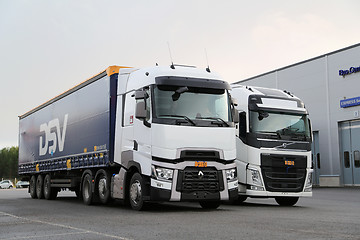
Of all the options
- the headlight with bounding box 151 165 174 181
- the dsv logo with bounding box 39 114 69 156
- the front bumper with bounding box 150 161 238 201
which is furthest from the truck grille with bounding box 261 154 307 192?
the dsv logo with bounding box 39 114 69 156

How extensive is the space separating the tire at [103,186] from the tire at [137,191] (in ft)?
5.32

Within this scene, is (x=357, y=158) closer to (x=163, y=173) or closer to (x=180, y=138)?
(x=180, y=138)

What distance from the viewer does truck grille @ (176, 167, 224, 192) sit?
11.9m

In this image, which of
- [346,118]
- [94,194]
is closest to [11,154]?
[346,118]

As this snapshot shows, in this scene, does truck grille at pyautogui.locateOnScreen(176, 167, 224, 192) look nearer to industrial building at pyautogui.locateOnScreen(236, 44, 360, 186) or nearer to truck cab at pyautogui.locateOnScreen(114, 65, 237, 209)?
truck cab at pyautogui.locateOnScreen(114, 65, 237, 209)

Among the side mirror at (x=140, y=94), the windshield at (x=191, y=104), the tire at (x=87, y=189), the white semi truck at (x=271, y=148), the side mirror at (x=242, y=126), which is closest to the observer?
the windshield at (x=191, y=104)

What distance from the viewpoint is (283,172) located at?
48.2 feet

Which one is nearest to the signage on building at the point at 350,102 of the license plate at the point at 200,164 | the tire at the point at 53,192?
the tire at the point at 53,192

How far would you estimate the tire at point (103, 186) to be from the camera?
14378mm

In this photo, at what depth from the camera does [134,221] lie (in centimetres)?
1016

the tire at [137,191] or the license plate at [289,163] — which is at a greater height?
the license plate at [289,163]

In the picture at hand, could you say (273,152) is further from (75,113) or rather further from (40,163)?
(40,163)

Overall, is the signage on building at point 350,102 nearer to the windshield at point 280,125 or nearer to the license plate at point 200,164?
the windshield at point 280,125

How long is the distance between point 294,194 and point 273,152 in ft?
4.69
